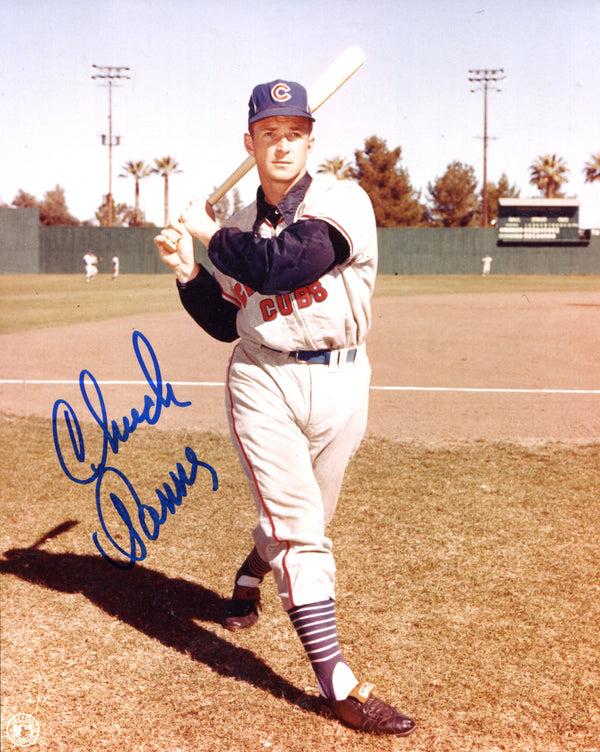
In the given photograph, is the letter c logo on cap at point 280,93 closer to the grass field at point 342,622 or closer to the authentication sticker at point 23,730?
the grass field at point 342,622

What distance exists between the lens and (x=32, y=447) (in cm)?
592

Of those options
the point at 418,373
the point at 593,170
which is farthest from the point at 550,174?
the point at 418,373

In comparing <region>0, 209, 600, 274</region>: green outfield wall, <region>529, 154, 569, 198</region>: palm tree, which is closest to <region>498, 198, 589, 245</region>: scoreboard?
<region>0, 209, 600, 274</region>: green outfield wall

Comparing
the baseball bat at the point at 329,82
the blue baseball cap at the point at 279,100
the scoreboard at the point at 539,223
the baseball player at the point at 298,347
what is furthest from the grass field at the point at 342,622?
the scoreboard at the point at 539,223

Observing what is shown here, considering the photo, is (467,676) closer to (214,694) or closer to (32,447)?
(214,694)

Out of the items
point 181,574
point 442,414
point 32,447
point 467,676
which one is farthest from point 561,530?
point 32,447

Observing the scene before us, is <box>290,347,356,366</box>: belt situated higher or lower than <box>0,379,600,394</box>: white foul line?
higher

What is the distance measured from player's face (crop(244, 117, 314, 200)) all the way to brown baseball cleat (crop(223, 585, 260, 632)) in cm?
157

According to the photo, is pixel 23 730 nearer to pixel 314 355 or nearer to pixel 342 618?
pixel 342 618

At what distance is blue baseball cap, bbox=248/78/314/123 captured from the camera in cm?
257

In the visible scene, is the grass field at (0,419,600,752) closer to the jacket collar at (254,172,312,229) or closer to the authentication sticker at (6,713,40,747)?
the authentication sticker at (6,713,40,747)

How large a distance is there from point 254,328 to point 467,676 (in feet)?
4.56
